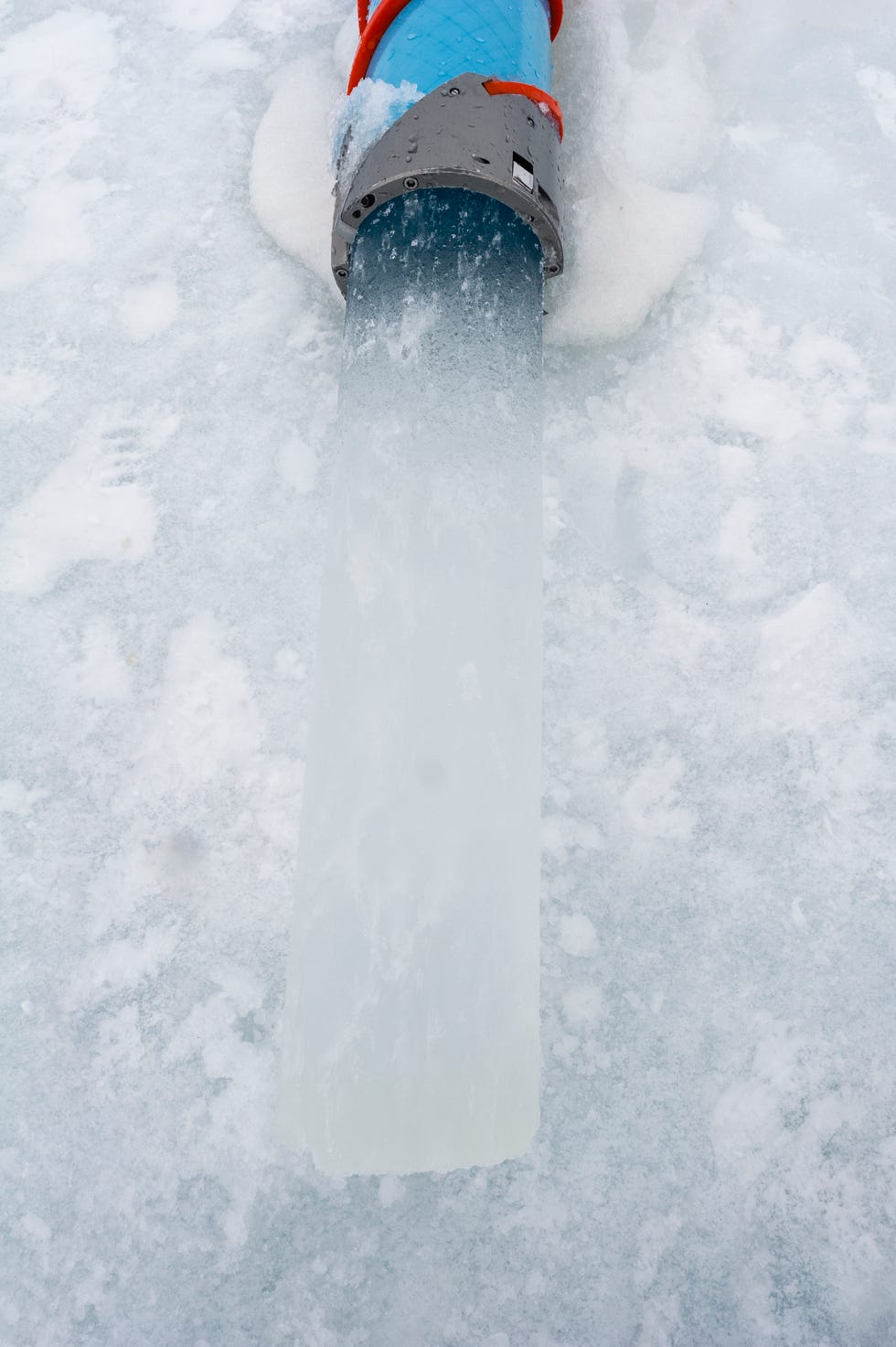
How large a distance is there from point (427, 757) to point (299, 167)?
99cm

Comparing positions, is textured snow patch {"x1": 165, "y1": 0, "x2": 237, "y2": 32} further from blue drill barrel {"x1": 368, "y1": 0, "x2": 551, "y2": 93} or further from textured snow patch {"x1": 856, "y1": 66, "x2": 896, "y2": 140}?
textured snow patch {"x1": 856, "y1": 66, "x2": 896, "y2": 140}

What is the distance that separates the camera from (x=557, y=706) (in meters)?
1.12

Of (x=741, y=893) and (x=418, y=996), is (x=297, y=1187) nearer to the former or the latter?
(x=418, y=996)

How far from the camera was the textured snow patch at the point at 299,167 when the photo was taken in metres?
1.36

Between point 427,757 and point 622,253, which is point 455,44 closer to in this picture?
point 622,253

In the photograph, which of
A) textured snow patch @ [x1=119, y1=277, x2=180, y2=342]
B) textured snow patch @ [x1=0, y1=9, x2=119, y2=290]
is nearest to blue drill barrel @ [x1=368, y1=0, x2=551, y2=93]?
textured snow patch @ [x1=119, y1=277, x2=180, y2=342]

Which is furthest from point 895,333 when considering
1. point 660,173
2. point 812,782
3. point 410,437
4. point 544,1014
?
point 544,1014

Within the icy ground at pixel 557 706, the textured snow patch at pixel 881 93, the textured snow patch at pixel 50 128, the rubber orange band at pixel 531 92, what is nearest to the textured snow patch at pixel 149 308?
the icy ground at pixel 557 706

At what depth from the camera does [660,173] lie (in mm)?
1380

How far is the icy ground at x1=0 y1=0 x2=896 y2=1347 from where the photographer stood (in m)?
0.95

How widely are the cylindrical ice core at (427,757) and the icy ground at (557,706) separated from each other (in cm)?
18

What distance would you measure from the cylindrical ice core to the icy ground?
18cm

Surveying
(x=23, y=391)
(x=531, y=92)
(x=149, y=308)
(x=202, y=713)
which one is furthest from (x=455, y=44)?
(x=202, y=713)

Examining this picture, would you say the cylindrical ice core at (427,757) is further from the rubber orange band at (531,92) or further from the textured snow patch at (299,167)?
the textured snow patch at (299,167)
